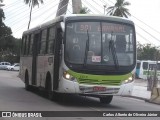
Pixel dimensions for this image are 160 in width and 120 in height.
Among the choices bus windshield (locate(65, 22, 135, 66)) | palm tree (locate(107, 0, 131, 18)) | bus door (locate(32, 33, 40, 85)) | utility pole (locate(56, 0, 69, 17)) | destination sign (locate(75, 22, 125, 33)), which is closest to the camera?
bus windshield (locate(65, 22, 135, 66))

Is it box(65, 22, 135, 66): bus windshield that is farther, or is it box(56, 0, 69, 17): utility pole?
box(56, 0, 69, 17): utility pole

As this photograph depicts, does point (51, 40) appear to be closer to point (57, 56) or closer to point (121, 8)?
point (57, 56)

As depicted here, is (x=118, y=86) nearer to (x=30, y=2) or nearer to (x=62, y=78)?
(x=62, y=78)

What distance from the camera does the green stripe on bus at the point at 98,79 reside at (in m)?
17.7

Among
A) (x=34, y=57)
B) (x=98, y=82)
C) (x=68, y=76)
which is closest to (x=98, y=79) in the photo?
(x=98, y=82)

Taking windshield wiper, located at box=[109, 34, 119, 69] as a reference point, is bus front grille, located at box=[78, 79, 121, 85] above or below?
below

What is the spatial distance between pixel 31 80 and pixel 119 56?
7.38 m

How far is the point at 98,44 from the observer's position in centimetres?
1803

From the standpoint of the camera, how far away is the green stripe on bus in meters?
17.7

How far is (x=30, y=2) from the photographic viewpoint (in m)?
73.2

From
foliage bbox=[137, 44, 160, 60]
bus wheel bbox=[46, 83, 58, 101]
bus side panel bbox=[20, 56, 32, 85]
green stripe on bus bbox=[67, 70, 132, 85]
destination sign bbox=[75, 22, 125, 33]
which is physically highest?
destination sign bbox=[75, 22, 125, 33]

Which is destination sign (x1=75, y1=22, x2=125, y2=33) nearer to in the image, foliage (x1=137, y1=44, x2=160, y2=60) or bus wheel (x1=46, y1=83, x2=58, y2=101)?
bus wheel (x1=46, y1=83, x2=58, y2=101)

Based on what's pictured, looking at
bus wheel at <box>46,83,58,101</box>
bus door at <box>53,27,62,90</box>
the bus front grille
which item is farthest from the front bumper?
bus wheel at <box>46,83,58,101</box>

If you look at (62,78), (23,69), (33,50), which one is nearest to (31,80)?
(33,50)
